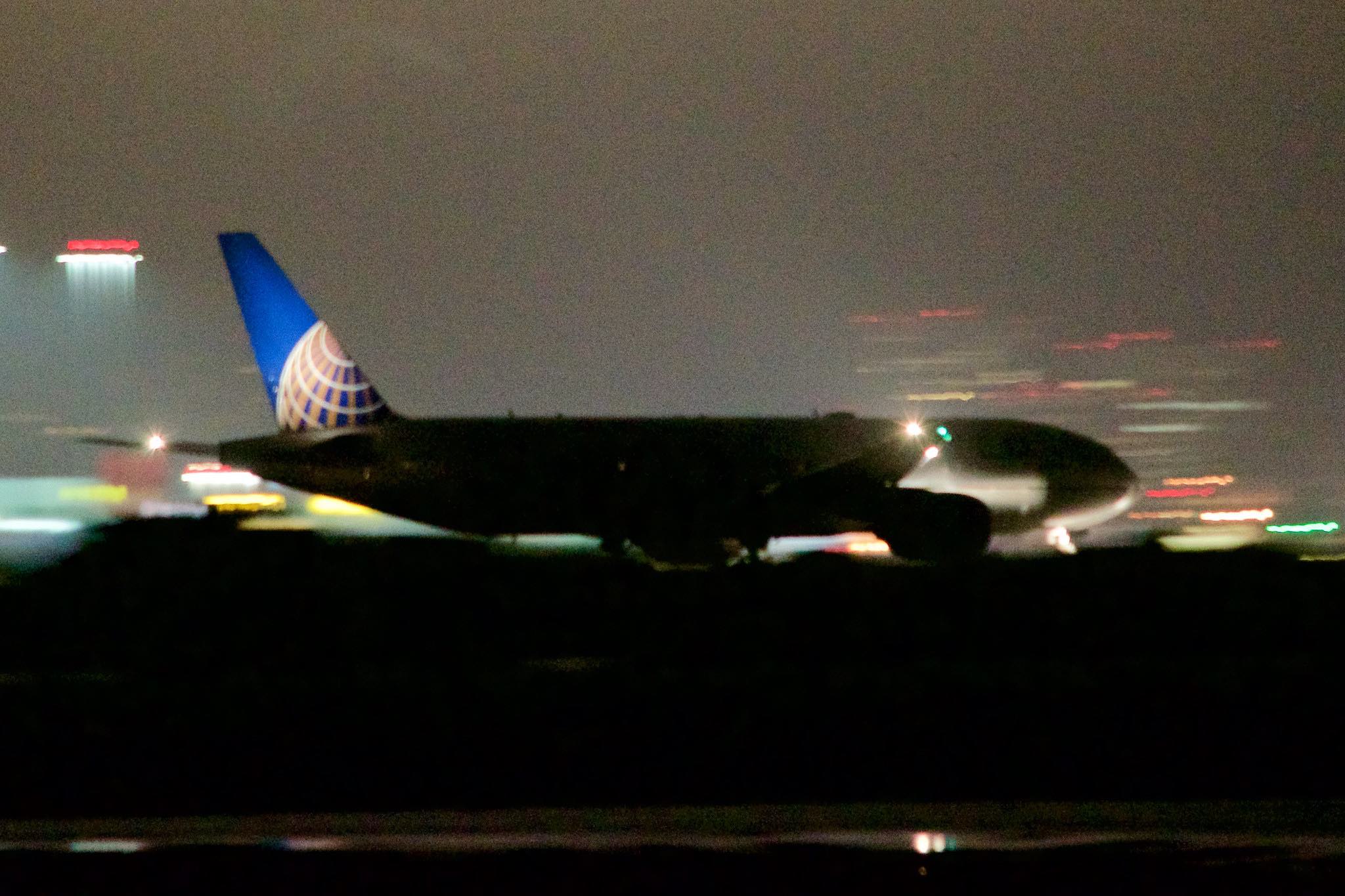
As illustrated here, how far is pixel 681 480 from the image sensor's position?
27469 millimetres

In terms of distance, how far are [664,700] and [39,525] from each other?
3517cm

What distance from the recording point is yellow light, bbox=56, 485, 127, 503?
48222 millimetres

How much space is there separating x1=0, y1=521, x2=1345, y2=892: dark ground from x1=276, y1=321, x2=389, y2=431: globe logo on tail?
7236mm


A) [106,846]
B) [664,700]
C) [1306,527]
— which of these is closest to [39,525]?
[664,700]

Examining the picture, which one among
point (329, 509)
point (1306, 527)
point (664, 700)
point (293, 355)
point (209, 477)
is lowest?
point (664, 700)

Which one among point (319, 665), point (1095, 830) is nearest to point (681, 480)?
point (319, 665)

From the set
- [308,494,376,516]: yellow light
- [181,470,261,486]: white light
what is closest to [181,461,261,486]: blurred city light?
[181,470,261,486]: white light

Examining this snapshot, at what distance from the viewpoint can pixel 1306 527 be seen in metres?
58.3

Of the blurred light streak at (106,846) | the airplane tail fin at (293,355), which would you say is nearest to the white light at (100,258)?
the airplane tail fin at (293,355)

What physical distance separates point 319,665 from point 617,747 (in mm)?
5168

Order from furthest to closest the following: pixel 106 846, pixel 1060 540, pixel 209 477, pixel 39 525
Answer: pixel 209 477
pixel 39 525
pixel 1060 540
pixel 106 846

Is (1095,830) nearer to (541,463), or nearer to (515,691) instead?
(515,691)

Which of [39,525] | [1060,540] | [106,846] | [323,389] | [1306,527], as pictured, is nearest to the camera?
[106,846]

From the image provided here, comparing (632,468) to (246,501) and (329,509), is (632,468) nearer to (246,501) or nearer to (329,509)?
(329,509)
